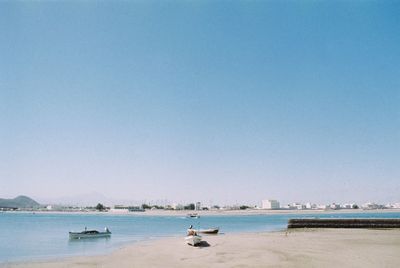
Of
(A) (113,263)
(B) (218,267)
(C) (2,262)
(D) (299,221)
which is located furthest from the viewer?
(D) (299,221)

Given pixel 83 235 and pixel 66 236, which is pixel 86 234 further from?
pixel 66 236

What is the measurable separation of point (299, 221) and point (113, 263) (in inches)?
1534

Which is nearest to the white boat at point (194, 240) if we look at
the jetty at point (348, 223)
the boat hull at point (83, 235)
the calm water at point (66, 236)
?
the calm water at point (66, 236)

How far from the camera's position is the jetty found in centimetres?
5328

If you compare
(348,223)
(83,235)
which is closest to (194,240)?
(83,235)

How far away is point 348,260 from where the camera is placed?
2283 cm

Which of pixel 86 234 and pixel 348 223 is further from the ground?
pixel 348 223

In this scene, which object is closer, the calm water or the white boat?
the white boat

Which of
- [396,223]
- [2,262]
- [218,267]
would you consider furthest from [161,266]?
[396,223]

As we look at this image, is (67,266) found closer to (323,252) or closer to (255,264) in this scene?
(255,264)

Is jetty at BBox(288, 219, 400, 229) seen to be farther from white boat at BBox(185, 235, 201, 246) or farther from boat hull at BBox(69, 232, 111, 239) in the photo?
boat hull at BBox(69, 232, 111, 239)

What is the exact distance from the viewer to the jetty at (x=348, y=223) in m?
53.3

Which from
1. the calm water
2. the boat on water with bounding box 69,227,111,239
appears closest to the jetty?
the calm water

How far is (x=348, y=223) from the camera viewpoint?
180ft
